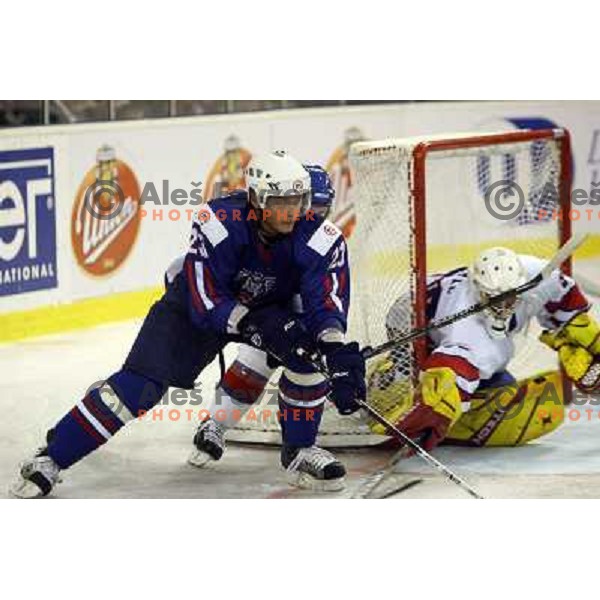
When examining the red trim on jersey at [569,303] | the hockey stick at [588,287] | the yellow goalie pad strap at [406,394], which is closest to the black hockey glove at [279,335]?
the yellow goalie pad strap at [406,394]

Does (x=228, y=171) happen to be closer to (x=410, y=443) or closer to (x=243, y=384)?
(x=243, y=384)

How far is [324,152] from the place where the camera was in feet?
20.9

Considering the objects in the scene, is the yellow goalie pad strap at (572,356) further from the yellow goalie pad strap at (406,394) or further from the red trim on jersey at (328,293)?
the red trim on jersey at (328,293)

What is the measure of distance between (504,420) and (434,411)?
0.29 m

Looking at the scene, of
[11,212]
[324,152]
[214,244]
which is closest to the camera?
[214,244]

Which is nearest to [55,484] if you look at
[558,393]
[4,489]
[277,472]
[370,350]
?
[4,489]

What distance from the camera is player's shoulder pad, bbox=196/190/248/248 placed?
3.92m

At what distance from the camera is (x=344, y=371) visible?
383 centimetres

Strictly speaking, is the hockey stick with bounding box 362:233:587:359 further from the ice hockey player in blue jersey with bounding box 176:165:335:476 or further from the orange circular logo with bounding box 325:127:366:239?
the orange circular logo with bounding box 325:127:366:239

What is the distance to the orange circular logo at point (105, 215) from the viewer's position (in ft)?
18.8

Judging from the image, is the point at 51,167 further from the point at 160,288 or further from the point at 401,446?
the point at 401,446

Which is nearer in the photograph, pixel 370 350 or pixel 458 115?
pixel 370 350

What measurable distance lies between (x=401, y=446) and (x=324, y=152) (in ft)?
7.34

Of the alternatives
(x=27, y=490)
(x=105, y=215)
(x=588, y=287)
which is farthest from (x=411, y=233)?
(x=105, y=215)
